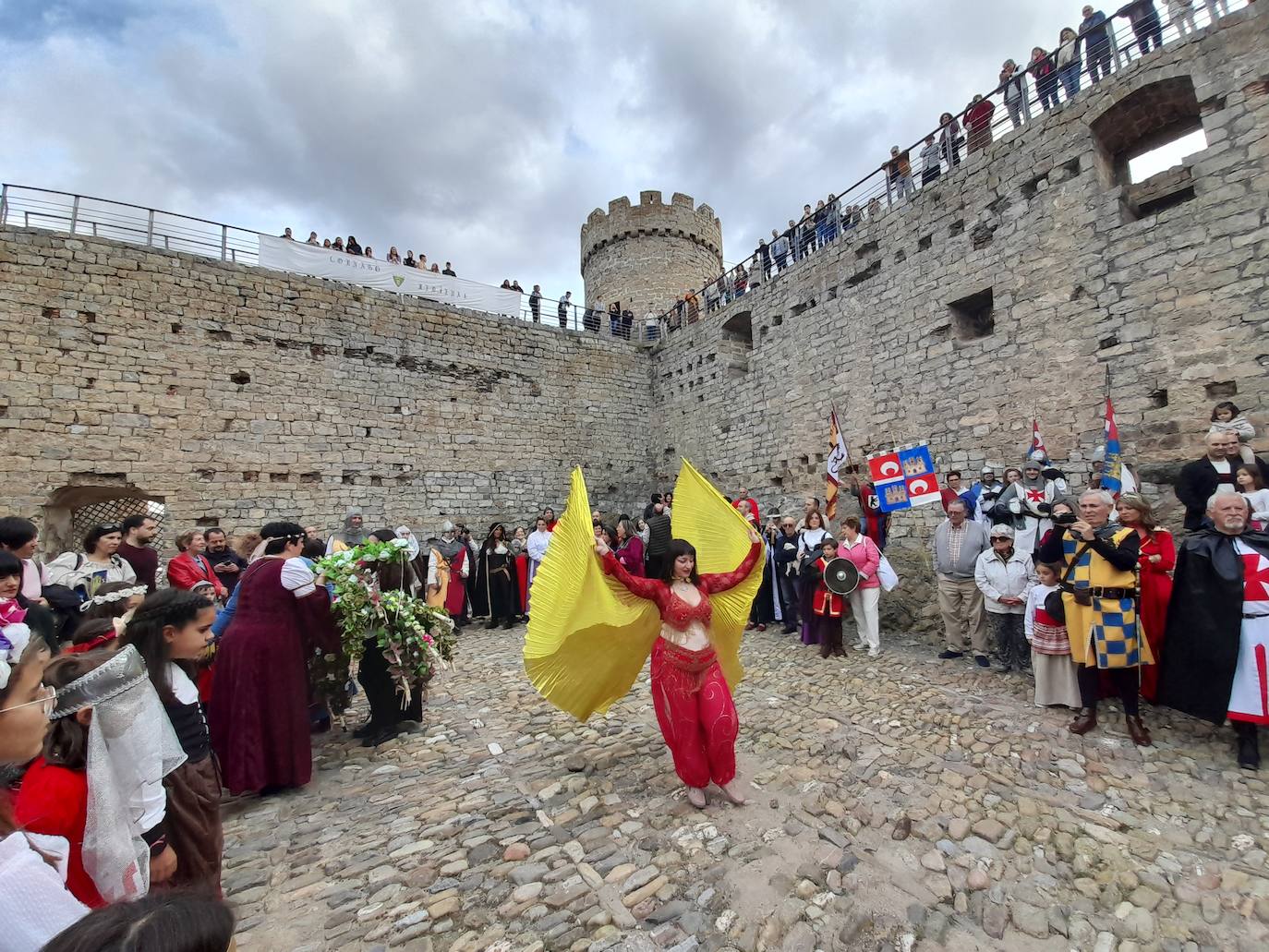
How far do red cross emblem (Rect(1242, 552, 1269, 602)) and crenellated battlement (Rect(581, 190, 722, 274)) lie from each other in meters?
20.7

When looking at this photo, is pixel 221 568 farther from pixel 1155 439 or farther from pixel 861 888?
pixel 1155 439

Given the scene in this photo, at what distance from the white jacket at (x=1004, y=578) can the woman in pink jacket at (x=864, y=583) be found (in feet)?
4.09

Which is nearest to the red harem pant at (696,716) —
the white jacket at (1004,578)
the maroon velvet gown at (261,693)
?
the maroon velvet gown at (261,693)

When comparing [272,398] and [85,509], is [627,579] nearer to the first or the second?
[272,398]

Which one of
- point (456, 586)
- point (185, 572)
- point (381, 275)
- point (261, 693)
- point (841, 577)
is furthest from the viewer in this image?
point (381, 275)

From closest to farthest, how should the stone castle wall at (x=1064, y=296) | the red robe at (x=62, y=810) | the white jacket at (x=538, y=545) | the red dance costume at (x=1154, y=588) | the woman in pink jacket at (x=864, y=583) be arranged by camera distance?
the red robe at (x=62, y=810)
the red dance costume at (x=1154, y=588)
the stone castle wall at (x=1064, y=296)
the woman in pink jacket at (x=864, y=583)
the white jacket at (x=538, y=545)

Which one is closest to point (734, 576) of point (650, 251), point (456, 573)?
point (456, 573)

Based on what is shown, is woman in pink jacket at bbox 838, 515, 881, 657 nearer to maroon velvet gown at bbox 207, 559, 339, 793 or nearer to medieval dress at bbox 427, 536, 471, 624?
maroon velvet gown at bbox 207, 559, 339, 793

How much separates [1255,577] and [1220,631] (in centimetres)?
41

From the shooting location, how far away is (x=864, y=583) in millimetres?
6535

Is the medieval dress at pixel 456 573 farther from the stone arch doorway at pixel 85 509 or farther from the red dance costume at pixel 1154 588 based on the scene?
the red dance costume at pixel 1154 588

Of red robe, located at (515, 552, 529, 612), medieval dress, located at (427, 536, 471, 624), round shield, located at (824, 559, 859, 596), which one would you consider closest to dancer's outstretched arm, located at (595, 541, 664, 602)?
round shield, located at (824, 559, 859, 596)

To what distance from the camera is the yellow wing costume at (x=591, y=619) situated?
3.41m

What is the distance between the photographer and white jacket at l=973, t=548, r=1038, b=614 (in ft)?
17.1
